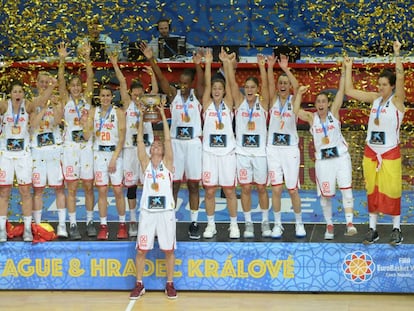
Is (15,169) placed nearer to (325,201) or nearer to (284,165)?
(284,165)

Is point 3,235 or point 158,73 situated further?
point 158,73

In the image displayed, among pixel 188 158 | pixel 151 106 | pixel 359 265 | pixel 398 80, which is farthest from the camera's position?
pixel 188 158

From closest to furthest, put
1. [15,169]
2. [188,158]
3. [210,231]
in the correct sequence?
[15,169]
[210,231]
[188,158]

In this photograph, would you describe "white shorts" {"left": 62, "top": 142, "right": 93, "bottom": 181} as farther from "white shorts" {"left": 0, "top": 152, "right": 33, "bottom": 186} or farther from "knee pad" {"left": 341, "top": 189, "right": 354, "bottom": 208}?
"knee pad" {"left": 341, "top": 189, "right": 354, "bottom": 208}

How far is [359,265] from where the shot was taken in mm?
7984

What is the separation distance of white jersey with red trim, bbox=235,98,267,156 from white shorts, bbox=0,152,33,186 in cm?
198

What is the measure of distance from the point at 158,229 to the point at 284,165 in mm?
1349

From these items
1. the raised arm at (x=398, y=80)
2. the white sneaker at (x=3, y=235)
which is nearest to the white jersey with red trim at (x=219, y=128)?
the raised arm at (x=398, y=80)

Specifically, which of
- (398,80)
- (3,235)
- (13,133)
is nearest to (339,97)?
(398,80)

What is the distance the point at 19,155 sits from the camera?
26.9ft

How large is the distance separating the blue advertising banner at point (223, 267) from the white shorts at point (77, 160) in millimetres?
659

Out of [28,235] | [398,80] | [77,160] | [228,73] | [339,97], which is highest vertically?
[228,73]

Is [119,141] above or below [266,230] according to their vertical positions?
above

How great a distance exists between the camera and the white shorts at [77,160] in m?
8.32
